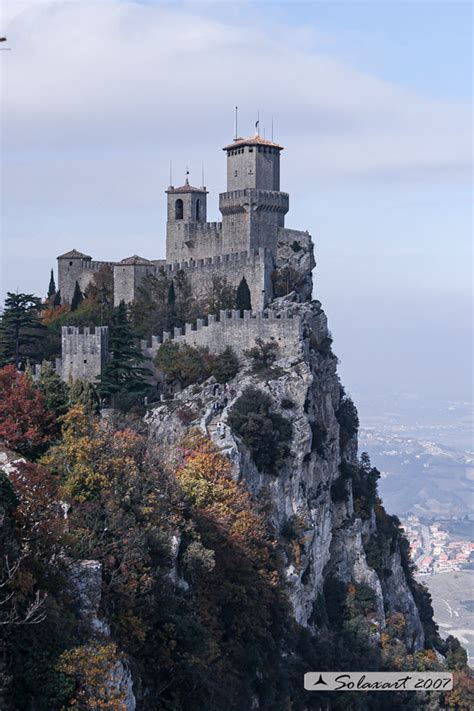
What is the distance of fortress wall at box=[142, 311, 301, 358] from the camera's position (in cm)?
5284

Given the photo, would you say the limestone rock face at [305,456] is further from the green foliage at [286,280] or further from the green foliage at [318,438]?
the green foliage at [286,280]

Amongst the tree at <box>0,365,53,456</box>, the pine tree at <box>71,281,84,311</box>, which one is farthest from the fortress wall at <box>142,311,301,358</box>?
the tree at <box>0,365,53,456</box>

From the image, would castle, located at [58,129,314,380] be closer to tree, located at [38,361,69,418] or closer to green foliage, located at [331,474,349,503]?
green foliage, located at [331,474,349,503]

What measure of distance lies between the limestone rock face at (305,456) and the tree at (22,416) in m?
9.75

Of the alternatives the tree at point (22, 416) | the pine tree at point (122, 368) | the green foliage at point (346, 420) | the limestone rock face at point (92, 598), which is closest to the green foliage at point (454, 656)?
the green foliage at point (346, 420)

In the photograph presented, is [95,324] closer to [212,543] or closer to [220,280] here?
[220,280]

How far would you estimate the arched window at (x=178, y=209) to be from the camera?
6256 cm

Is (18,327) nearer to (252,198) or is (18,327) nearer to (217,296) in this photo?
(217,296)

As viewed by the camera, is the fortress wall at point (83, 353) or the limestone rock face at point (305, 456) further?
the fortress wall at point (83, 353)

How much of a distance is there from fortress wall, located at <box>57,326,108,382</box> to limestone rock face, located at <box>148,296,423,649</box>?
3739mm

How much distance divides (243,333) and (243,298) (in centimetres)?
373

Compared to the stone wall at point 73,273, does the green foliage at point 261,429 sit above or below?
below

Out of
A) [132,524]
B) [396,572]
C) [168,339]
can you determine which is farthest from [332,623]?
[132,524]

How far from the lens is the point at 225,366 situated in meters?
52.1
